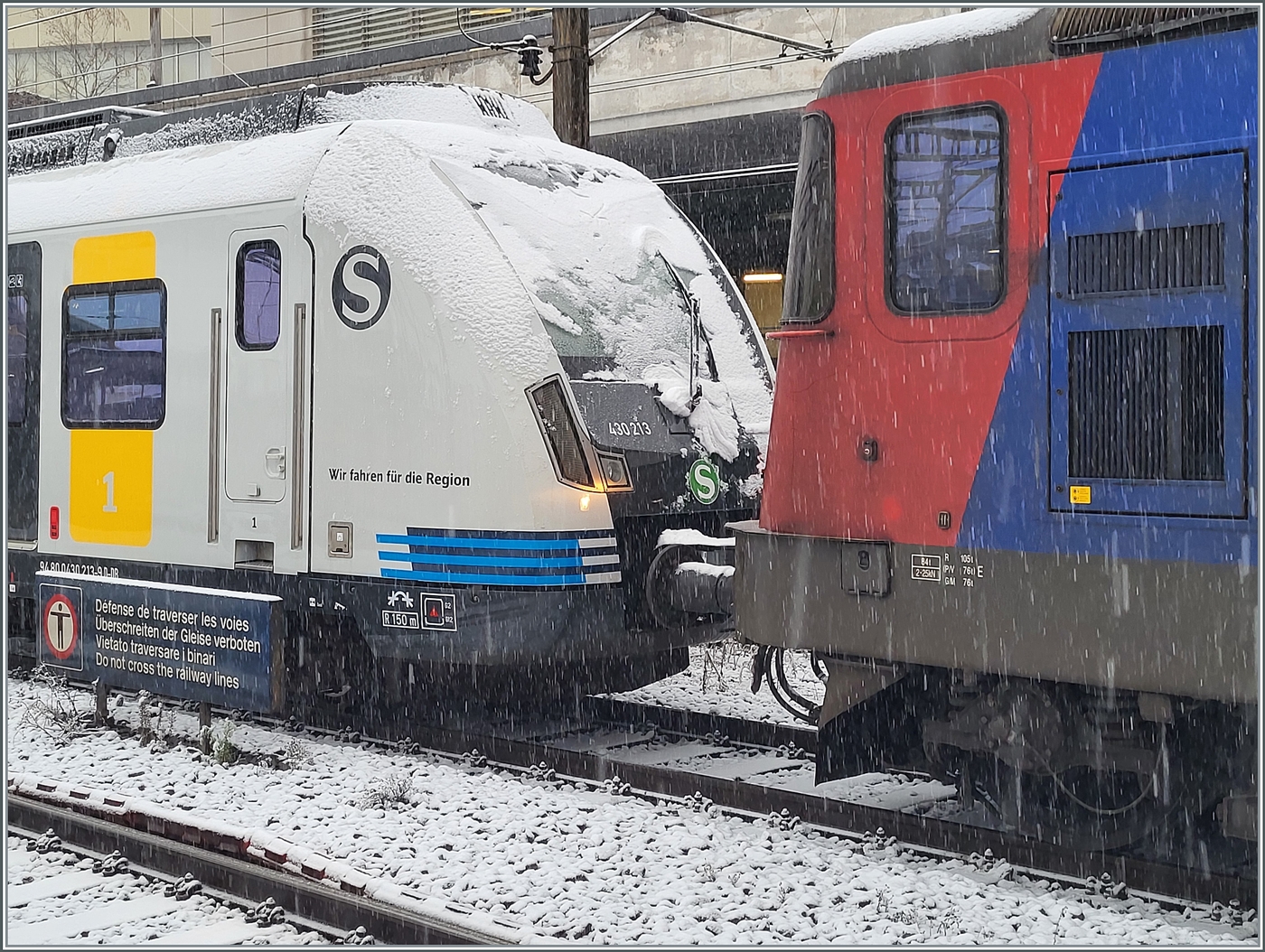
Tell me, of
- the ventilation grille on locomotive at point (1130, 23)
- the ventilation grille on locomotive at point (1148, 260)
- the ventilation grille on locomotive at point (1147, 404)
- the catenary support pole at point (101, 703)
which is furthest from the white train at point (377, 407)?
the ventilation grille on locomotive at point (1130, 23)

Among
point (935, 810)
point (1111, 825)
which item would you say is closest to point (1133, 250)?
point (1111, 825)

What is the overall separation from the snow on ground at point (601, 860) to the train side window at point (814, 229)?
2.21 meters

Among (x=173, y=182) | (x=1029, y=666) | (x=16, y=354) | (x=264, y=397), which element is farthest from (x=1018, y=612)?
(x=16, y=354)

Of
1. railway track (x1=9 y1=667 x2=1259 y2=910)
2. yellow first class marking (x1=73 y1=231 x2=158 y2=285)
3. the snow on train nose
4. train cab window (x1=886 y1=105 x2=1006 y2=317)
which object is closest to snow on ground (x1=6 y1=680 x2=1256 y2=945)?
railway track (x1=9 y1=667 x2=1259 y2=910)

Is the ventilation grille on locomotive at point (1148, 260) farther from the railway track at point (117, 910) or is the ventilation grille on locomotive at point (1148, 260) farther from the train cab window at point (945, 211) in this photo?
the railway track at point (117, 910)

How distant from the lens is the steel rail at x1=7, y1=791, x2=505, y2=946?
4.96m

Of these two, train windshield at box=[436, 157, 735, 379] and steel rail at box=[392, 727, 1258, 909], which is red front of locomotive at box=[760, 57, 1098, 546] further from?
train windshield at box=[436, 157, 735, 379]

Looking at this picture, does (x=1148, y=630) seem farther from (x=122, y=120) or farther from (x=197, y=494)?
(x=122, y=120)

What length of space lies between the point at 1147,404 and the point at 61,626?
635 cm

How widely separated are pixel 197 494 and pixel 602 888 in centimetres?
381

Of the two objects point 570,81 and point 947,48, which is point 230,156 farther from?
point 947,48

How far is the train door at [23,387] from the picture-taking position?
9.22m

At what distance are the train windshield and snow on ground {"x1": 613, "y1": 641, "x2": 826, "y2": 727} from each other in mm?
2046

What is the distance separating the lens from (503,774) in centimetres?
725
